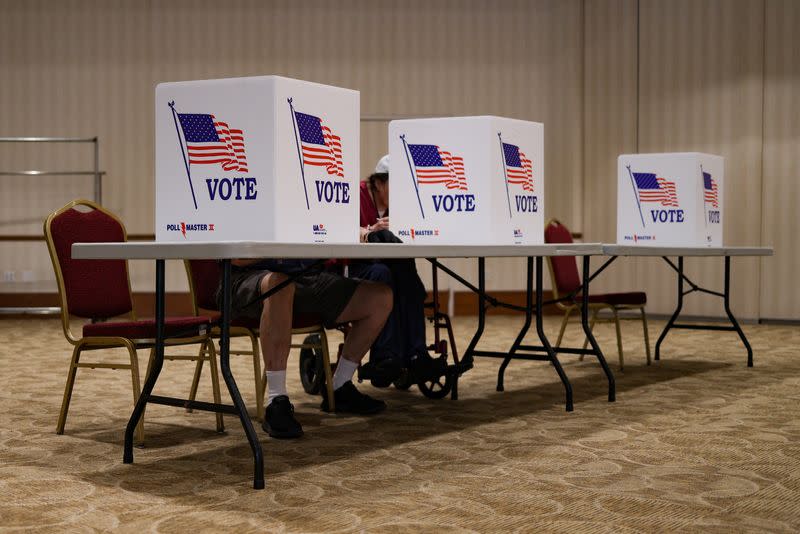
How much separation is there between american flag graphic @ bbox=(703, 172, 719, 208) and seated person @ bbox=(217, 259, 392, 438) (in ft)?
6.27

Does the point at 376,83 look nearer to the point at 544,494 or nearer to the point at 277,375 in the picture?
the point at 277,375

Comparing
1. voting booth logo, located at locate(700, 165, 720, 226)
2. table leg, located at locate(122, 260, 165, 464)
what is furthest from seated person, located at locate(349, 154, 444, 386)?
voting booth logo, located at locate(700, 165, 720, 226)

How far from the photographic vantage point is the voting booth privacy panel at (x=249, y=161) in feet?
7.38

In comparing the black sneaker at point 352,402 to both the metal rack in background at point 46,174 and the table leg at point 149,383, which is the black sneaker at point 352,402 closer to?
the table leg at point 149,383

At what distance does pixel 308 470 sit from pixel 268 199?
28.7 inches

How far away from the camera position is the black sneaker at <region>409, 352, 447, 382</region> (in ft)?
11.7

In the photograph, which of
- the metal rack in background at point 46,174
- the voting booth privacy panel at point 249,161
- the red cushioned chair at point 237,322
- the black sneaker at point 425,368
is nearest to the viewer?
the voting booth privacy panel at point 249,161

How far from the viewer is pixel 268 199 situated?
7.36ft

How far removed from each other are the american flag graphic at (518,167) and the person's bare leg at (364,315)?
60 cm

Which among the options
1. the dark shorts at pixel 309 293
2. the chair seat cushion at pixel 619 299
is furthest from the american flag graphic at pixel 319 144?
the chair seat cushion at pixel 619 299

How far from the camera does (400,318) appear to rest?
3.63 metres

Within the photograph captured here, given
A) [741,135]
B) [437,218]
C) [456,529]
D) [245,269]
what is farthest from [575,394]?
[741,135]

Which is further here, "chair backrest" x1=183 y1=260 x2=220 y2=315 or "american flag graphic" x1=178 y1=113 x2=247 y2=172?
"chair backrest" x1=183 y1=260 x2=220 y2=315

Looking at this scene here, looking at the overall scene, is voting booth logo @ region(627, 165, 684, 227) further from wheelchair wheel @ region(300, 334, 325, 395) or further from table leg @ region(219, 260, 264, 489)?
table leg @ region(219, 260, 264, 489)
